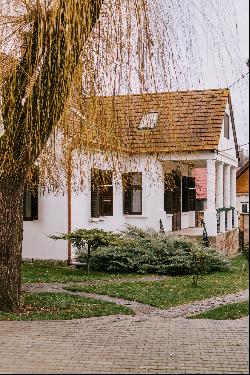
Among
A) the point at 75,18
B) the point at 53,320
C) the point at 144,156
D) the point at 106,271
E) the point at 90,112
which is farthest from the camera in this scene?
the point at 106,271

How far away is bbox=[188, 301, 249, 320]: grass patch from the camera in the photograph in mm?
10602

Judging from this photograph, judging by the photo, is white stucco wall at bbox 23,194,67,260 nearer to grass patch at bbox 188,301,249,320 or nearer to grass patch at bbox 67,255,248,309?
grass patch at bbox 67,255,248,309

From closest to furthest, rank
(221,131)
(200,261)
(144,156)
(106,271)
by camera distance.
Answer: (144,156) → (200,261) → (106,271) → (221,131)

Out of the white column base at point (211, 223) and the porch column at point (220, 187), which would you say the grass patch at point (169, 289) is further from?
the porch column at point (220, 187)

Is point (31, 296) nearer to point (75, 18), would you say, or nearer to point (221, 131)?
point (75, 18)

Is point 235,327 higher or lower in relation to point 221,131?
lower

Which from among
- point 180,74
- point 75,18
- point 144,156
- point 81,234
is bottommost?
point 81,234

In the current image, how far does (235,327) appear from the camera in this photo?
31.1ft

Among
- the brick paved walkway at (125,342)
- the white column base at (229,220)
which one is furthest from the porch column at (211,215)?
the brick paved walkway at (125,342)

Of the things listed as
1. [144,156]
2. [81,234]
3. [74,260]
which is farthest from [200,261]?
[144,156]

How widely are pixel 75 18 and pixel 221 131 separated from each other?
16.7 meters

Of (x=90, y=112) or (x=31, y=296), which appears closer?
(x=90, y=112)

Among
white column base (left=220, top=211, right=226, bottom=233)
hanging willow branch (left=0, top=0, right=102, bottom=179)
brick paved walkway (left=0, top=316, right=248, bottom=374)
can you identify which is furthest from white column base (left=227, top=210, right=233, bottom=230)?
hanging willow branch (left=0, top=0, right=102, bottom=179)

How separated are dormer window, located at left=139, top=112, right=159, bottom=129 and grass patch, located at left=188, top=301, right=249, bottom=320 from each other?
11.9 ft
